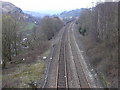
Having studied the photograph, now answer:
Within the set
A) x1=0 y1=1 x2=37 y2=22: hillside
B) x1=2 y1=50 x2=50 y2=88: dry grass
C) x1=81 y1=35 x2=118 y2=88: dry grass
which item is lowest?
x1=2 y1=50 x2=50 y2=88: dry grass

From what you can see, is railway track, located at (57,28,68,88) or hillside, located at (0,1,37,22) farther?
hillside, located at (0,1,37,22)

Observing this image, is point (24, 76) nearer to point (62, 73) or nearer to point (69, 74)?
point (62, 73)

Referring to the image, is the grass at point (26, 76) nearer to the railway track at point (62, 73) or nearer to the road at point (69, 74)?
the road at point (69, 74)

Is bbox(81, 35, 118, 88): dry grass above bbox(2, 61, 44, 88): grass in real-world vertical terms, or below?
above

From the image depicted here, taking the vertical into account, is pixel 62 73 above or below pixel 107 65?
below

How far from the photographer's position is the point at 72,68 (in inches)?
841

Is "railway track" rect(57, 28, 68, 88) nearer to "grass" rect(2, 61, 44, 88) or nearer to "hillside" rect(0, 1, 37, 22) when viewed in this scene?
"grass" rect(2, 61, 44, 88)

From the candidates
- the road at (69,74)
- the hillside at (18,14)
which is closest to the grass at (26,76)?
the road at (69,74)

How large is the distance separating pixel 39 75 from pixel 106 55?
6431mm

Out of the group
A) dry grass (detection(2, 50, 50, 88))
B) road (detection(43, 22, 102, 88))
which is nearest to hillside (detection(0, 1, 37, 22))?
dry grass (detection(2, 50, 50, 88))

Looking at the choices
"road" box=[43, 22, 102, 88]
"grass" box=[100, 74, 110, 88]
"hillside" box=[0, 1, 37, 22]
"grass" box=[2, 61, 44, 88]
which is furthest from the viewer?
"hillside" box=[0, 1, 37, 22]

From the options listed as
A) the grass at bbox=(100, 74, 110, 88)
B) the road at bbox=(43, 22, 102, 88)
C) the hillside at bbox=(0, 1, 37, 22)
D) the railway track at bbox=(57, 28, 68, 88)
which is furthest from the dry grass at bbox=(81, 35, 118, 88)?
the hillside at bbox=(0, 1, 37, 22)

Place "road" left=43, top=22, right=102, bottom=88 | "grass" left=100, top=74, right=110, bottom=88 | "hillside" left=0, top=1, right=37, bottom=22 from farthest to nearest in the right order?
"hillside" left=0, top=1, right=37, bottom=22 < "road" left=43, top=22, right=102, bottom=88 < "grass" left=100, top=74, right=110, bottom=88

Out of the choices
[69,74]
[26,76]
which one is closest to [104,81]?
[69,74]
